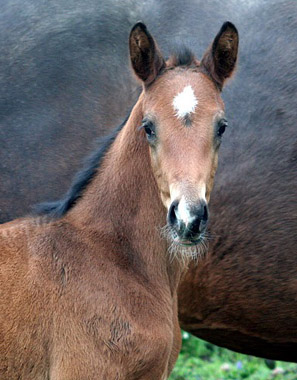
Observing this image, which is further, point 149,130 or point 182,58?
point 182,58

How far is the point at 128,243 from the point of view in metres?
4.84

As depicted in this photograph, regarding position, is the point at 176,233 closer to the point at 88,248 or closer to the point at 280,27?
the point at 88,248

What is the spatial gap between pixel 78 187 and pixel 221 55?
1018 millimetres

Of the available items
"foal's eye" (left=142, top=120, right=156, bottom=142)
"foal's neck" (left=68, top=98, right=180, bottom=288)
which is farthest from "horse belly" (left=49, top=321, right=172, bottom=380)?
"foal's eye" (left=142, top=120, right=156, bottom=142)

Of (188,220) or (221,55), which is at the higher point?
(221,55)

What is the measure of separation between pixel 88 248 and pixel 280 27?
6.46 feet

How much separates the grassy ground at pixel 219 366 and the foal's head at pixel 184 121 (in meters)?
3.32

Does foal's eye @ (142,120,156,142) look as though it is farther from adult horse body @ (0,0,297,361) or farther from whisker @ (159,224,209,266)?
adult horse body @ (0,0,297,361)

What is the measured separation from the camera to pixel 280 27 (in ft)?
18.9

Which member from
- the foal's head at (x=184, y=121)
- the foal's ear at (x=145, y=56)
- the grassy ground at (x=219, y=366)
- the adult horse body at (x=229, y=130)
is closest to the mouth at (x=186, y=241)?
the foal's head at (x=184, y=121)

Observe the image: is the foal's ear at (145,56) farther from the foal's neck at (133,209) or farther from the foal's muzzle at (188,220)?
the foal's muzzle at (188,220)

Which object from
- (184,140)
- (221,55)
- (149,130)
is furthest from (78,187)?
(221,55)

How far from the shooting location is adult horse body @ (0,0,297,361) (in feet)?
18.3

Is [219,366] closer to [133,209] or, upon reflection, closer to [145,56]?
[133,209]
